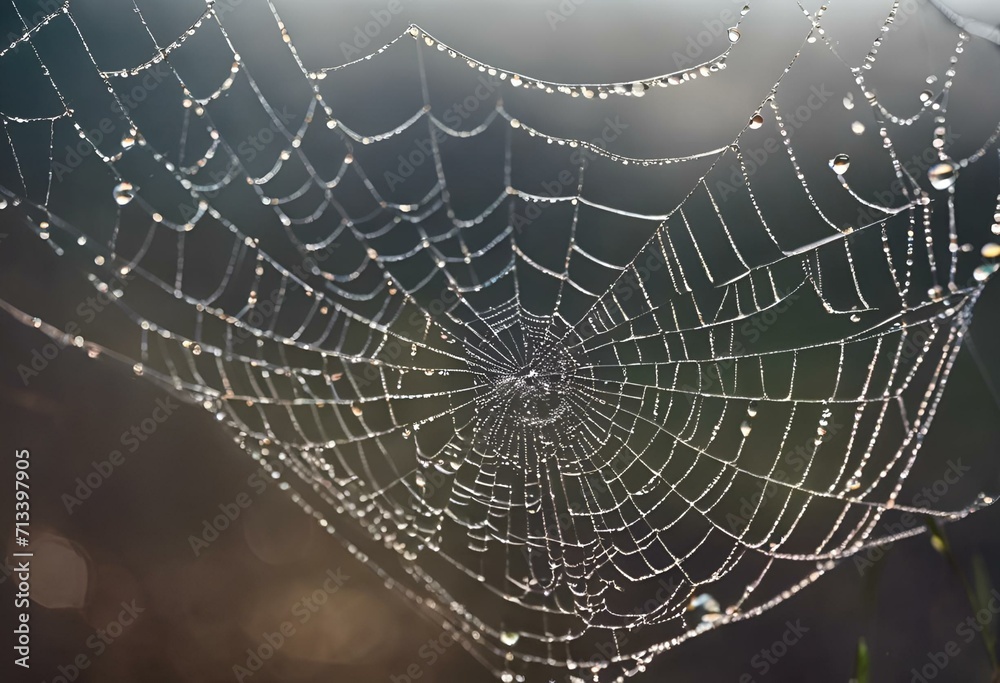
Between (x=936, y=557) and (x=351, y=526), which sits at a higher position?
(x=936, y=557)

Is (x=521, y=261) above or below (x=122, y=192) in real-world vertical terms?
above

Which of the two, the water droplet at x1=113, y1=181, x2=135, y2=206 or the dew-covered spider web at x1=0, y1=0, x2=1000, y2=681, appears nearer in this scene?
the water droplet at x1=113, y1=181, x2=135, y2=206

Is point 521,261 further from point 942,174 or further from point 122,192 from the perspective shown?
point 942,174

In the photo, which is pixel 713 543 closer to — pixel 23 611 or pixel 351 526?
pixel 351 526

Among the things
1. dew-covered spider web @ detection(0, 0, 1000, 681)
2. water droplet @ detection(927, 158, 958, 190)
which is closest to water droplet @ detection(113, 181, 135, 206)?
dew-covered spider web @ detection(0, 0, 1000, 681)

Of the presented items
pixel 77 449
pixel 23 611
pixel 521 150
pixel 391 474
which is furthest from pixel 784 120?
pixel 23 611

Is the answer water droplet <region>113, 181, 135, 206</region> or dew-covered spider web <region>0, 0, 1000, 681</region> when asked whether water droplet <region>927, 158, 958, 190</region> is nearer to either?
dew-covered spider web <region>0, 0, 1000, 681</region>

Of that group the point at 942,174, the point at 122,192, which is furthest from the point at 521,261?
the point at 942,174

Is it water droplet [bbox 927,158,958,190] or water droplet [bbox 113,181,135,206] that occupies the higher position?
water droplet [bbox 927,158,958,190]
